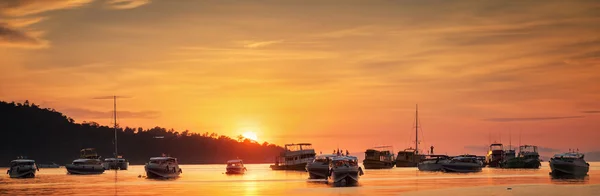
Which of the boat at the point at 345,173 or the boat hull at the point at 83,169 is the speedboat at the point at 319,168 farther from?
the boat hull at the point at 83,169

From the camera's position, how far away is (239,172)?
199250 mm

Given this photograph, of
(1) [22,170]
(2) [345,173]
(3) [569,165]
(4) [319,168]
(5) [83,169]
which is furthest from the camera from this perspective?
(5) [83,169]

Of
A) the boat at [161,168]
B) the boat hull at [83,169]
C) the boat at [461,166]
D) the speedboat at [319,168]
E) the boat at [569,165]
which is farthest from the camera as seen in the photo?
the boat hull at [83,169]

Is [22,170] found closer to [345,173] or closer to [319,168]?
[319,168]

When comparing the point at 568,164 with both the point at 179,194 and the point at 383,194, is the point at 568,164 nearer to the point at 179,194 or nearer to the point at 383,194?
the point at 383,194

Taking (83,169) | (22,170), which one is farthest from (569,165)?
(83,169)

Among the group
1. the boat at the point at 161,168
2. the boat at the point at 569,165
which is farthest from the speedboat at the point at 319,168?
the boat at the point at 569,165

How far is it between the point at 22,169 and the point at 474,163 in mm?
90831

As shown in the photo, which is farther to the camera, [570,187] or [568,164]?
[568,164]

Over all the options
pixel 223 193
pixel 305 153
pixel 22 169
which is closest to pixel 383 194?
pixel 223 193

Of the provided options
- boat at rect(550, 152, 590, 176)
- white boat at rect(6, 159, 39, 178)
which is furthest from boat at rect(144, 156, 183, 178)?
boat at rect(550, 152, 590, 176)

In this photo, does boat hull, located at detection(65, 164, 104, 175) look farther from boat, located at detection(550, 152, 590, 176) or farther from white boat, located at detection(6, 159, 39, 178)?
boat, located at detection(550, 152, 590, 176)

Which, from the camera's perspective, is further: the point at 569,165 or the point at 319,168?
the point at 569,165

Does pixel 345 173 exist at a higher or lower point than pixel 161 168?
lower
